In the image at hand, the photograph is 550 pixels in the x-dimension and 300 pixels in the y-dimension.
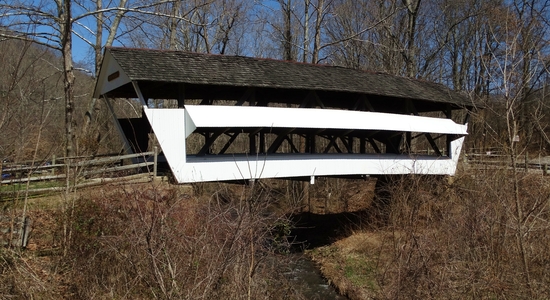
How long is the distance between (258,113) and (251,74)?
1035mm

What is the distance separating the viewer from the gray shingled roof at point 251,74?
8.34m

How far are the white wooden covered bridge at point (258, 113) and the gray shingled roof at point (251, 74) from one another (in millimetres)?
22

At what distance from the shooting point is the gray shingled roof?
8344 mm

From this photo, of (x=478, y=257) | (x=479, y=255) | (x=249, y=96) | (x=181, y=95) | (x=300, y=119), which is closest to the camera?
(x=479, y=255)

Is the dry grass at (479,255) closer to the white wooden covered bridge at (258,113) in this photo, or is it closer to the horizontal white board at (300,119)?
the white wooden covered bridge at (258,113)

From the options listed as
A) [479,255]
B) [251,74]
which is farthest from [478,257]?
[251,74]

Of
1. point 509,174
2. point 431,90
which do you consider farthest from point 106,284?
point 431,90

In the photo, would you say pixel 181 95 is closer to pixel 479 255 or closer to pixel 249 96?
pixel 249 96

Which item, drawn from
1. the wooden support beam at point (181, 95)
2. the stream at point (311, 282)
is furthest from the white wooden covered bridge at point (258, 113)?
the stream at point (311, 282)

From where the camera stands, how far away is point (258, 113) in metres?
8.91

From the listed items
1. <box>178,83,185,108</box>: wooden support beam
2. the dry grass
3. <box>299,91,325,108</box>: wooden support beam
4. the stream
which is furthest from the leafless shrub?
<box>178,83,185,108</box>: wooden support beam

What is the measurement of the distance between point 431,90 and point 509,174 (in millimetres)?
4170

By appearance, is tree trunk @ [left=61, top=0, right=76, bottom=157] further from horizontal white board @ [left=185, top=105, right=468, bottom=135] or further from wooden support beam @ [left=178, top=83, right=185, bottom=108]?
horizontal white board @ [left=185, top=105, right=468, bottom=135]

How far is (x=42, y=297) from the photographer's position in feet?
17.0
